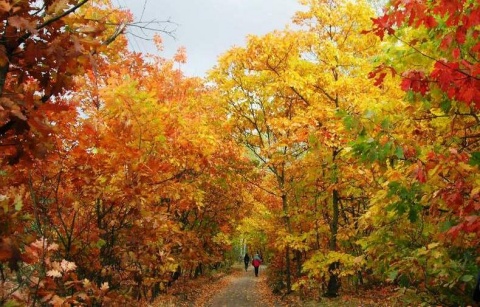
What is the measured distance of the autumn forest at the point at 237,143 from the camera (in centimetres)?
264

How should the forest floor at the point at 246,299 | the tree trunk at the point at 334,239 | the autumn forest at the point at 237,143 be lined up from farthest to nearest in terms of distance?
the tree trunk at the point at 334,239 → the forest floor at the point at 246,299 → the autumn forest at the point at 237,143

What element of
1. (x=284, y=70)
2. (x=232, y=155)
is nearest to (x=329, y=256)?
(x=232, y=155)

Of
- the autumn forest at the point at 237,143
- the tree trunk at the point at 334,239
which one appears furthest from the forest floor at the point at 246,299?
the autumn forest at the point at 237,143

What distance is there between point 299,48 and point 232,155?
4667 millimetres

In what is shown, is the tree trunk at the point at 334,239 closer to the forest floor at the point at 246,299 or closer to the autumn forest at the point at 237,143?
the autumn forest at the point at 237,143

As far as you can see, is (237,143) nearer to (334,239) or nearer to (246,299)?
(334,239)

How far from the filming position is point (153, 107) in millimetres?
6562

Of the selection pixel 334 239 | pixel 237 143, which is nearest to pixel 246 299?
pixel 334 239

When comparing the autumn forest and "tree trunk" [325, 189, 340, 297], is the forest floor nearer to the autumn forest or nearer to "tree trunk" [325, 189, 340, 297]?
"tree trunk" [325, 189, 340, 297]

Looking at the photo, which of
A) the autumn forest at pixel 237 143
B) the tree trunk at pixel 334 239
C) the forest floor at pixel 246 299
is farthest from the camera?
the tree trunk at pixel 334 239

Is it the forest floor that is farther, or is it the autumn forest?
the forest floor

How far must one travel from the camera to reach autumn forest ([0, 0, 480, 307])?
2639 millimetres

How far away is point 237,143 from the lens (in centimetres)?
1619

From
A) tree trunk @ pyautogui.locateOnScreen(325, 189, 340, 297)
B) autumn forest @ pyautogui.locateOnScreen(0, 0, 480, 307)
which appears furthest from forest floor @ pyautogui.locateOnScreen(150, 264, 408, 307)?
autumn forest @ pyautogui.locateOnScreen(0, 0, 480, 307)
